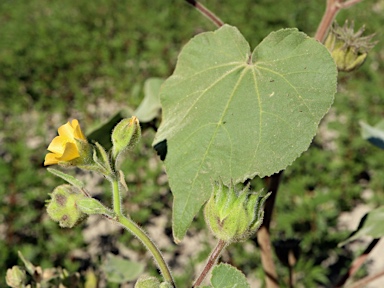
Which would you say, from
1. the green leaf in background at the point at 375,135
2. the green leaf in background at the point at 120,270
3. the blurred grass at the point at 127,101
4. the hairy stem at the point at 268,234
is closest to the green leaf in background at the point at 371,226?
the hairy stem at the point at 268,234

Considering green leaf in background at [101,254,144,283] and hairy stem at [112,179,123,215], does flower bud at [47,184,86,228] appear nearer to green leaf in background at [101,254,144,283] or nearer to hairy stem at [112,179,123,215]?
hairy stem at [112,179,123,215]

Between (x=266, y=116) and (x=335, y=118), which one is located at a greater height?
(x=266, y=116)

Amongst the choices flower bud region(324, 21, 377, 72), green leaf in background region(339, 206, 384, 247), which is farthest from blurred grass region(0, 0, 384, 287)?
flower bud region(324, 21, 377, 72)

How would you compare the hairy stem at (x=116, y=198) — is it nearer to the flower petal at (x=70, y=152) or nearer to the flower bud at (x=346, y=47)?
the flower petal at (x=70, y=152)

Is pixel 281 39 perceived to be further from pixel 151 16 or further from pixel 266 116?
pixel 151 16

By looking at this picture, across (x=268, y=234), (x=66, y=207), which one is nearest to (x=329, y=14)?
(x=268, y=234)

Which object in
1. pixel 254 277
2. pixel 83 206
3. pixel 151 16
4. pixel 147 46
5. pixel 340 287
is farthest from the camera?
pixel 151 16

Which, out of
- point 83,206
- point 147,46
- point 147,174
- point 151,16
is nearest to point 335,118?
point 147,174
